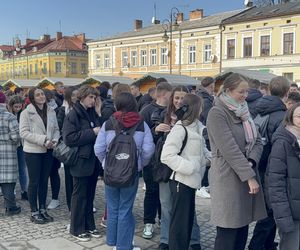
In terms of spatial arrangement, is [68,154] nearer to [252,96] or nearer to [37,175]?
[37,175]

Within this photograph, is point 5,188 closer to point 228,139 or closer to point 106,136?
point 106,136

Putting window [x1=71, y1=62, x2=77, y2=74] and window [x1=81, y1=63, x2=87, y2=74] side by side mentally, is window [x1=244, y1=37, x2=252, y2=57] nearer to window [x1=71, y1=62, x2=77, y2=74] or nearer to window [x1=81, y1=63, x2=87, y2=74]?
window [x1=81, y1=63, x2=87, y2=74]

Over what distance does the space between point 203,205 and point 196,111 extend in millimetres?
2832

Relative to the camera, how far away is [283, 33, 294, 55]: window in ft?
105

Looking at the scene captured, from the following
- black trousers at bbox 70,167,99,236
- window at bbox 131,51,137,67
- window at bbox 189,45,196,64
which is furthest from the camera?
window at bbox 131,51,137,67

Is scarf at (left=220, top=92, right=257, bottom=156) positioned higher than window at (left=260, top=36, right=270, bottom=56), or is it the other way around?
window at (left=260, top=36, right=270, bottom=56)

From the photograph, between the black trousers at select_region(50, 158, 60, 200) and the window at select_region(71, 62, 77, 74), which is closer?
the black trousers at select_region(50, 158, 60, 200)

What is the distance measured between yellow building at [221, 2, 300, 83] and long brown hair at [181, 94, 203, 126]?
29772 mm

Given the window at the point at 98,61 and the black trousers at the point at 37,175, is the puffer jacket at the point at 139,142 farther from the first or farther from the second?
the window at the point at 98,61

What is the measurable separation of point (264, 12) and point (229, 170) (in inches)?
1322

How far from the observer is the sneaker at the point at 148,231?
5.00 m

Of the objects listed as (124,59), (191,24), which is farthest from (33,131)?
(124,59)

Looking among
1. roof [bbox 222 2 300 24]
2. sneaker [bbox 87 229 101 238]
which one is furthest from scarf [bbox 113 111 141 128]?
roof [bbox 222 2 300 24]

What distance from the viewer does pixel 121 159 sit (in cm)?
418
